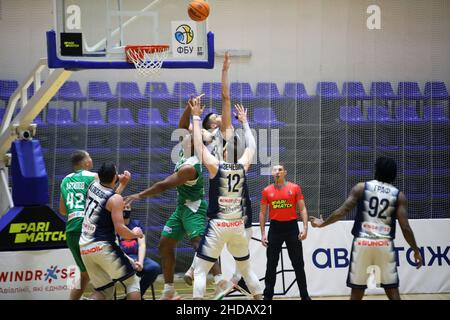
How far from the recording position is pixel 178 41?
10.1 metres

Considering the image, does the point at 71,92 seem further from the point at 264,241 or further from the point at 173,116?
the point at 264,241

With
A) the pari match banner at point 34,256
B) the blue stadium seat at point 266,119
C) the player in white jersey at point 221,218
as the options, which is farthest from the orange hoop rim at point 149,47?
the blue stadium seat at point 266,119

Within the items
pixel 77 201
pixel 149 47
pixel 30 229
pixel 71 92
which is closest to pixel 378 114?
pixel 149 47

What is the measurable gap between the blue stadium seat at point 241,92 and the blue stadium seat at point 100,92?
1.86m

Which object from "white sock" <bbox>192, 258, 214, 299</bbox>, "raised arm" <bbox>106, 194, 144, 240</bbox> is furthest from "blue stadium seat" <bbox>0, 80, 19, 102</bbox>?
"white sock" <bbox>192, 258, 214, 299</bbox>

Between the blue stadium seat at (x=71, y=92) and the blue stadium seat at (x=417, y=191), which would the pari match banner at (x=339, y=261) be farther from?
the blue stadium seat at (x=71, y=92)

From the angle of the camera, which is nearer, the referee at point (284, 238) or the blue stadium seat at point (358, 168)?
the referee at point (284, 238)

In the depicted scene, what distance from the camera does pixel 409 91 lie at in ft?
44.0

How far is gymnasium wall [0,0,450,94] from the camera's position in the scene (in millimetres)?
13086

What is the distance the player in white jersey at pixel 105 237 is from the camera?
8.25 metres

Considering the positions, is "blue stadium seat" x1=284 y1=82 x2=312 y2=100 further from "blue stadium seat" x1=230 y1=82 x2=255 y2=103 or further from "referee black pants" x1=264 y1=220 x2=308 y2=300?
"referee black pants" x1=264 y1=220 x2=308 y2=300

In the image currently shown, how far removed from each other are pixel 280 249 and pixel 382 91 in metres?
3.83
